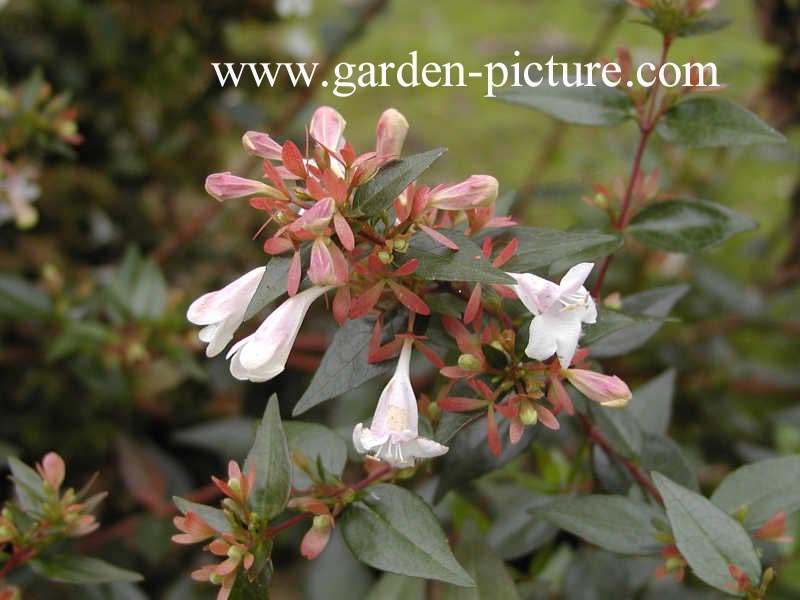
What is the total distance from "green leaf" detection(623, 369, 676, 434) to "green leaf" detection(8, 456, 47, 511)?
2.59ft

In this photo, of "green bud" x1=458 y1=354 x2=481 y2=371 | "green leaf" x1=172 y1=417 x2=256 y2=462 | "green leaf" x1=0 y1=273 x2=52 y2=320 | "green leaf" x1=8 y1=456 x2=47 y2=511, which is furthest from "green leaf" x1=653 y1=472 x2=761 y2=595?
"green leaf" x1=0 y1=273 x2=52 y2=320

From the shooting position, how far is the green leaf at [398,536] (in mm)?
722

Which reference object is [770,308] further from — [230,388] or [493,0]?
[493,0]

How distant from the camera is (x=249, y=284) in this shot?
766 mm

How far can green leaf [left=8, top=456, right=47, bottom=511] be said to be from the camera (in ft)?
3.02

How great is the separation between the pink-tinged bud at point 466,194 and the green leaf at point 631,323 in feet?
0.57

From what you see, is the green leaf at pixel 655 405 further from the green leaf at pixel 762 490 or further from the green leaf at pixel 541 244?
the green leaf at pixel 541 244

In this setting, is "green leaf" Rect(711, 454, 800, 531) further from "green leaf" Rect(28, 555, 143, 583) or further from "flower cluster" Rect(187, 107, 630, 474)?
"green leaf" Rect(28, 555, 143, 583)

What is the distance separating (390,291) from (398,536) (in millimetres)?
243

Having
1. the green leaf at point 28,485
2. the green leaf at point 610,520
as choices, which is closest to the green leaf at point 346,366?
the green leaf at point 610,520

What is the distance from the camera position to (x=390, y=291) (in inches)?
31.8

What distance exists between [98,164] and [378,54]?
136 centimetres

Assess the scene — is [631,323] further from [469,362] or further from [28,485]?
[28,485]

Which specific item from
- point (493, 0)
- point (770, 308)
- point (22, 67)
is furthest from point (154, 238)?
point (493, 0)
